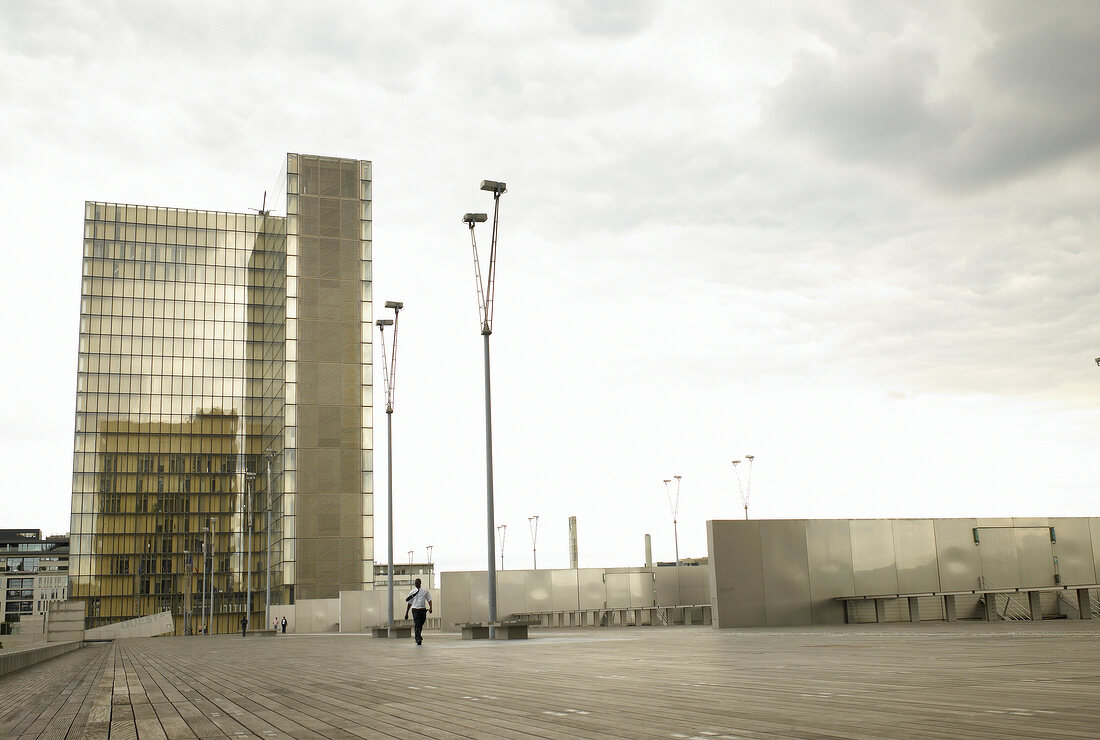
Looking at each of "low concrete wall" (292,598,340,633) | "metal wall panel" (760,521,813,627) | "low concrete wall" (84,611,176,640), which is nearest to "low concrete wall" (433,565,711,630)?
"metal wall panel" (760,521,813,627)

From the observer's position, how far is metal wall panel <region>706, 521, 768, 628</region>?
25203 millimetres

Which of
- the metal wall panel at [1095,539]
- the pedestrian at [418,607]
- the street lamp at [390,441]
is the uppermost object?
the street lamp at [390,441]

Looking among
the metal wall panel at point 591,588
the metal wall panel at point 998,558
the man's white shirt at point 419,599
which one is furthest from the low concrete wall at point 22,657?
the metal wall panel at point 998,558

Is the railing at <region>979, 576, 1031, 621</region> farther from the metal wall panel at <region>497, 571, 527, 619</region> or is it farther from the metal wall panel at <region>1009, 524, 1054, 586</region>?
the metal wall panel at <region>497, 571, 527, 619</region>

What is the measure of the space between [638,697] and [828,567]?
20.7 metres

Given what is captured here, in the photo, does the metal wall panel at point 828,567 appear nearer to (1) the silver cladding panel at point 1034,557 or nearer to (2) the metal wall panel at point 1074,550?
(1) the silver cladding panel at point 1034,557

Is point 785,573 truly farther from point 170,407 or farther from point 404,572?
point 404,572

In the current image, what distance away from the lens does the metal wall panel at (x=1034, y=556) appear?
29.4 meters

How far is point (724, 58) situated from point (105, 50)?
17638 millimetres

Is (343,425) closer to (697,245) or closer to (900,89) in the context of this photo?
(697,245)

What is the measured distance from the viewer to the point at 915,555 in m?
28.1

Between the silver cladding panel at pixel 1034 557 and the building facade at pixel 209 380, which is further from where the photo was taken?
the building facade at pixel 209 380

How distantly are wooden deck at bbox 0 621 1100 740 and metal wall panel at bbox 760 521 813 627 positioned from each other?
38.1ft

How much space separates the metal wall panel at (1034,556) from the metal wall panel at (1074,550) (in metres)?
0.47
